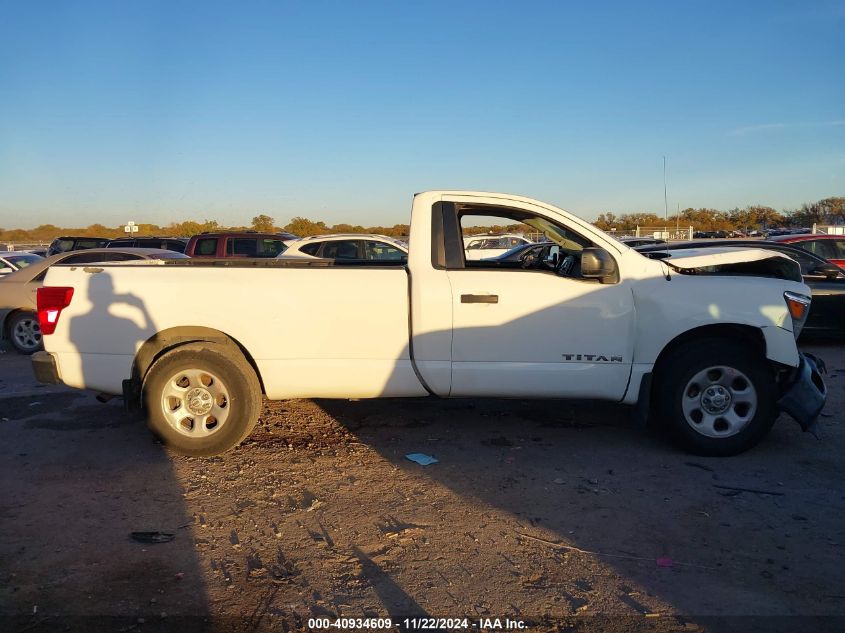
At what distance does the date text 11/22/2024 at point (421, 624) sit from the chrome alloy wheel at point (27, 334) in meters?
9.40

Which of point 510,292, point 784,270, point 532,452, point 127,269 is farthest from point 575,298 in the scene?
point 127,269

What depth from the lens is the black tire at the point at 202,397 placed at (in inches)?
207

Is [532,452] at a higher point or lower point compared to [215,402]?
lower

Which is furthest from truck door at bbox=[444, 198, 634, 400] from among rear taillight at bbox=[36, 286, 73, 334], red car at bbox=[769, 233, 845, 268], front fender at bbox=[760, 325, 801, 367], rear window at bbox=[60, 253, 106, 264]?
red car at bbox=[769, 233, 845, 268]

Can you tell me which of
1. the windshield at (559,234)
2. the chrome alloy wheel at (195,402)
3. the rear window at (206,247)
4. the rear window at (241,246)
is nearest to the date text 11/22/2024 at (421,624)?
the chrome alloy wheel at (195,402)

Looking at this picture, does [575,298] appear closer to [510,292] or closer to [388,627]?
[510,292]

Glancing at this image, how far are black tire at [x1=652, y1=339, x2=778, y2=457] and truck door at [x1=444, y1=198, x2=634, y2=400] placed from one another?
413 millimetres

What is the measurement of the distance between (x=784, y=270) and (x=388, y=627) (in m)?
5.06

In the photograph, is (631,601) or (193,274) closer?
(631,601)

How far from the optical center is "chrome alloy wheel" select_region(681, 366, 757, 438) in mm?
5227

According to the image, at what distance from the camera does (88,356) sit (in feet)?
17.6

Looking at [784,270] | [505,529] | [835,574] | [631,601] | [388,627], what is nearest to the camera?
[388,627]

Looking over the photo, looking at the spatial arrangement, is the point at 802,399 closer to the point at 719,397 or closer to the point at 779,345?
the point at 779,345

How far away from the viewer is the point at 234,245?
15.7m
